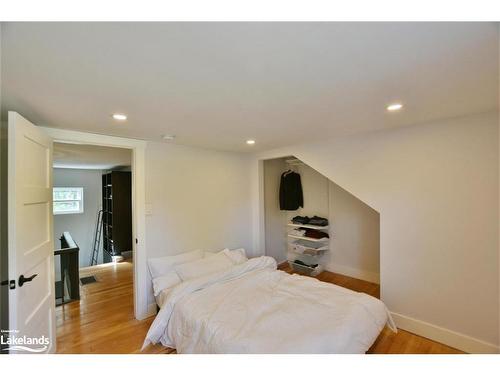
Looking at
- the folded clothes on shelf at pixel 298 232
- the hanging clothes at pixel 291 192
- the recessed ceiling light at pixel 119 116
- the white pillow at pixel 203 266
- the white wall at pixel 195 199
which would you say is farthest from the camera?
the hanging clothes at pixel 291 192

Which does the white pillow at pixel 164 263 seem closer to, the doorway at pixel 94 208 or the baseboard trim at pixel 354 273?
the doorway at pixel 94 208

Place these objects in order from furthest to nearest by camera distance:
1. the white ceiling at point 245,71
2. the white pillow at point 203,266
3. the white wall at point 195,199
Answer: the white wall at point 195,199 < the white pillow at point 203,266 < the white ceiling at point 245,71

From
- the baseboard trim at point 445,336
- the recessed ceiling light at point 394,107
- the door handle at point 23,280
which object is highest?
the recessed ceiling light at point 394,107

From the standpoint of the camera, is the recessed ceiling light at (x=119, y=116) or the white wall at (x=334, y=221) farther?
the white wall at (x=334, y=221)

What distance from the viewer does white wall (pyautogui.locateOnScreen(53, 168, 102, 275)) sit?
18.3 feet

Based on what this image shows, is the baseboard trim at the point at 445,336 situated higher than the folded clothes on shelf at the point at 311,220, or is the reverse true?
the folded clothes on shelf at the point at 311,220

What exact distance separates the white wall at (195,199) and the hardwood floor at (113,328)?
42 cm

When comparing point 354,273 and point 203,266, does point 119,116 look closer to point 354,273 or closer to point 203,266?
point 203,266

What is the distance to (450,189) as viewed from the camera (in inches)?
79.6

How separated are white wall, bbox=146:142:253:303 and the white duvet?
0.80 metres

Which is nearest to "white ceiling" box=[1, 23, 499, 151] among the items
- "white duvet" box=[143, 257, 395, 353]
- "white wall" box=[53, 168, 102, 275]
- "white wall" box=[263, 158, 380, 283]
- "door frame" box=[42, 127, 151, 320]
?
"door frame" box=[42, 127, 151, 320]

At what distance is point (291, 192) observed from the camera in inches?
161

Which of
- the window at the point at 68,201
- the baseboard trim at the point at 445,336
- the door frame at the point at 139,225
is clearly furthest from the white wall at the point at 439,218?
the window at the point at 68,201

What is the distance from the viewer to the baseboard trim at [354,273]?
11.2 feet
